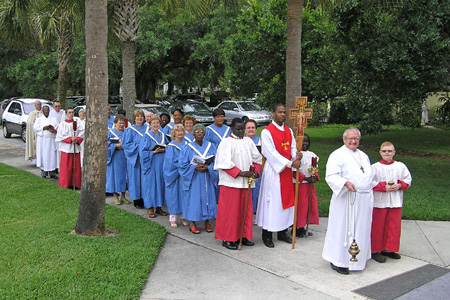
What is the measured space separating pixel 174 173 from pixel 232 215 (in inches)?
59.3

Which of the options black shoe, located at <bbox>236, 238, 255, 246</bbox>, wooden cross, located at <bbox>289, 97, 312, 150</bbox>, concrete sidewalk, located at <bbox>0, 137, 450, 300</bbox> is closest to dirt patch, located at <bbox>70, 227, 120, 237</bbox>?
concrete sidewalk, located at <bbox>0, 137, 450, 300</bbox>

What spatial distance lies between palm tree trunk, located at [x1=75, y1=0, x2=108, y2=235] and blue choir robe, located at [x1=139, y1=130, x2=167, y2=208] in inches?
58.2

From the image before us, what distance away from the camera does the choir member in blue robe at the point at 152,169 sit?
8.35 meters

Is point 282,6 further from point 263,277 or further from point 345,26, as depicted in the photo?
point 263,277

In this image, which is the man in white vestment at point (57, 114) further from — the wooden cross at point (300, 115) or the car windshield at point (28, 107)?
the car windshield at point (28, 107)

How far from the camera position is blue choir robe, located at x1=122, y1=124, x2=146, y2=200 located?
344 inches

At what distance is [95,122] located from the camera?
6781mm

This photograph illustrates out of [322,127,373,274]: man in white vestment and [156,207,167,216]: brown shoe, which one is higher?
[322,127,373,274]: man in white vestment

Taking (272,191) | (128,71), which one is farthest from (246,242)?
(128,71)

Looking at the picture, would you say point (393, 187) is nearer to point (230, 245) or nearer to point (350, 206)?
point (350, 206)

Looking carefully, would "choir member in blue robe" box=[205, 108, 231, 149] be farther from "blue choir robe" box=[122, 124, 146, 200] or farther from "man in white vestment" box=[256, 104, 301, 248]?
"man in white vestment" box=[256, 104, 301, 248]

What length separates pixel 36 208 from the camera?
847 cm

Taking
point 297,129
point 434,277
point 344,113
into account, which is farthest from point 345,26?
point 344,113

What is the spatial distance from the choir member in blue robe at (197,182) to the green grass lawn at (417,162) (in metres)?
2.35
